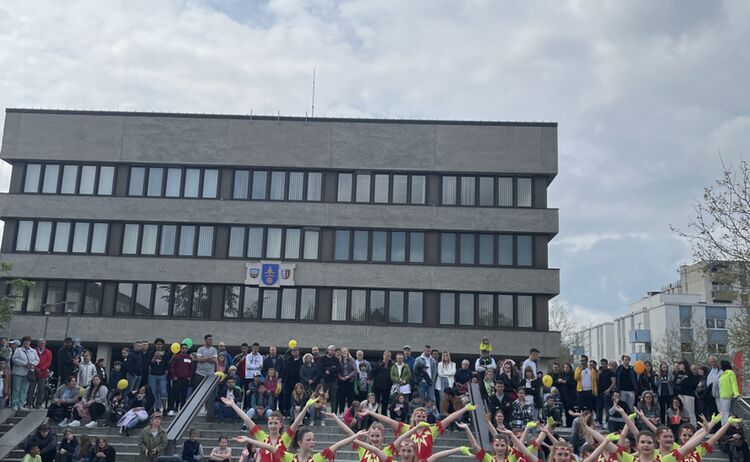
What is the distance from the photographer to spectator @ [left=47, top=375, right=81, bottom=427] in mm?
19875

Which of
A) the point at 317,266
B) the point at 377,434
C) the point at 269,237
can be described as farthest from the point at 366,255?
the point at 377,434

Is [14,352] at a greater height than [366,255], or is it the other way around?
[366,255]

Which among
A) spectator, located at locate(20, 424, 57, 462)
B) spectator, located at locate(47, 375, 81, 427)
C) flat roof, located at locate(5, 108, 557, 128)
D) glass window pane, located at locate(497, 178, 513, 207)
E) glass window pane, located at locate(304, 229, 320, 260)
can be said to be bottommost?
spectator, located at locate(20, 424, 57, 462)

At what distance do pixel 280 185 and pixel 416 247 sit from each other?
7.21 meters

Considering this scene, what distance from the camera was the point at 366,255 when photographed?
35.7m

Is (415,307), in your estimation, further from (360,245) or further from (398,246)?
(360,245)

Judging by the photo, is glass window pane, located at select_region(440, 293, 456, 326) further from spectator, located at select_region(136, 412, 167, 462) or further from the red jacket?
spectator, located at select_region(136, 412, 167, 462)

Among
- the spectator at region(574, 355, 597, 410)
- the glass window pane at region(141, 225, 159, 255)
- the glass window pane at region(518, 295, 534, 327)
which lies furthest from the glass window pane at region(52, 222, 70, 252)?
the spectator at region(574, 355, 597, 410)

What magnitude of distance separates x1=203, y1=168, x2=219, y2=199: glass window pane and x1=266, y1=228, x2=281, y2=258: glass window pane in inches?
135

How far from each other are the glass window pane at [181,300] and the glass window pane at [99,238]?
4138 mm

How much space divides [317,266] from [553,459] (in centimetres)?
2571

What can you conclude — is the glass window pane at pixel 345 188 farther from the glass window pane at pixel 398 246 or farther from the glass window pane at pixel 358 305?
the glass window pane at pixel 358 305

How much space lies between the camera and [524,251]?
35.7m

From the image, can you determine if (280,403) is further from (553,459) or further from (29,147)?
(29,147)
